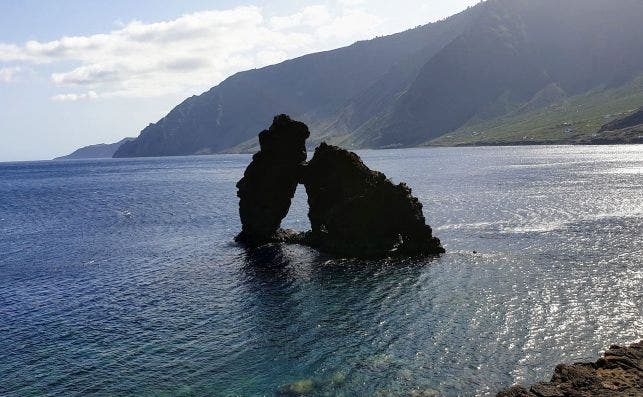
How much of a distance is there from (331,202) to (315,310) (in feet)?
103

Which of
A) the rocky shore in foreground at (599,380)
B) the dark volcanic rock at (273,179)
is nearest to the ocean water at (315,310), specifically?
the rocky shore in foreground at (599,380)

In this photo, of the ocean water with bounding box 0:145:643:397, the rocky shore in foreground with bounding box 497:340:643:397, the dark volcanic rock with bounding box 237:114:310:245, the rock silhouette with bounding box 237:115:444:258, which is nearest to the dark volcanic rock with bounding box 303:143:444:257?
the rock silhouette with bounding box 237:115:444:258

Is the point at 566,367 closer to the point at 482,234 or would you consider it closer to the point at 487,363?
the point at 487,363

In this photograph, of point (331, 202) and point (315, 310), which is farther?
point (331, 202)

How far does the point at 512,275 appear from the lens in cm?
5775

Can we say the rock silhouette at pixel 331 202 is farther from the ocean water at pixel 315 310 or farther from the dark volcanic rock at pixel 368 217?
the ocean water at pixel 315 310

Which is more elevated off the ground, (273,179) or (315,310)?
(273,179)

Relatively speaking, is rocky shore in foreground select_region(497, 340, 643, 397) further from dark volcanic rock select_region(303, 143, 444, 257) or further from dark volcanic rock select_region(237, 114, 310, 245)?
dark volcanic rock select_region(237, 114, 310, 245)

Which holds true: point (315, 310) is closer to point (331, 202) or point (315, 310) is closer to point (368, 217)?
point (368, 217)

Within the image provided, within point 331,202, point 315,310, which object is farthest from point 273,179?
point 315,310

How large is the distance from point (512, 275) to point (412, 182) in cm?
10812

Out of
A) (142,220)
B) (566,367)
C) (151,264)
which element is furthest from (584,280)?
(142,220)

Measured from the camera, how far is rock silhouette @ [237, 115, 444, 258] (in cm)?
7231

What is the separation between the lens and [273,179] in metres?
86.4
